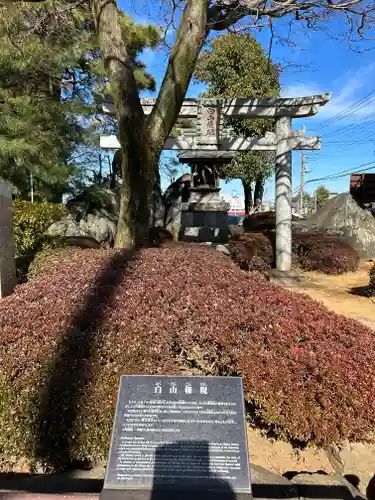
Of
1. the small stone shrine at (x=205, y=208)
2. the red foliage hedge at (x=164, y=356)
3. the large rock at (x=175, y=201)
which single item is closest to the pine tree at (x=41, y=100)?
the small stone shrine at (x=205, y=208)

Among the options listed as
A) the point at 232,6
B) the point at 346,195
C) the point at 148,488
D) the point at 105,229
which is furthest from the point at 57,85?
the point at 148,488

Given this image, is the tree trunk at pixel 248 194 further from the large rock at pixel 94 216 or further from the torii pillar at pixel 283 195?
the torii pillar at pixel 283 195

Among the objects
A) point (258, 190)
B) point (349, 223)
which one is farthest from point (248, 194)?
point (349, 223)

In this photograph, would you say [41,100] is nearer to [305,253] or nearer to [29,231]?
[29,231]

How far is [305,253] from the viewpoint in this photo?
1038 centimetres

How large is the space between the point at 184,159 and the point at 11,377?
23.2ft

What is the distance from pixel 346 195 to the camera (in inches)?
583

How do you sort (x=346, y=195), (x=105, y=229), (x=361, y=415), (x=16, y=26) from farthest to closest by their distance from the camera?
(x=346, y=195), (x=105, y=229), (x=16, y=26), (x=361, y=415)

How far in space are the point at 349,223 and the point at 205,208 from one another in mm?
6639

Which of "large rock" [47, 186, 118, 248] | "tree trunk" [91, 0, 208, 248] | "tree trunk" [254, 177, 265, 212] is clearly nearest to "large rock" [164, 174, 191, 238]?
"large rock" [47, 186, 118, 248]

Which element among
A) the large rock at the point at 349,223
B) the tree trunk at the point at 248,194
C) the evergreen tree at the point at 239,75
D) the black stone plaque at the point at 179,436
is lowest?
the black stone plaque at the point at 179,436

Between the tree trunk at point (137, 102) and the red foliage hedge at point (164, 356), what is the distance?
206 cm

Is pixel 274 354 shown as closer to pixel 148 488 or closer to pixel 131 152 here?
pixel 148 488

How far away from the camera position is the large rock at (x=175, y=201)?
1520 cm
